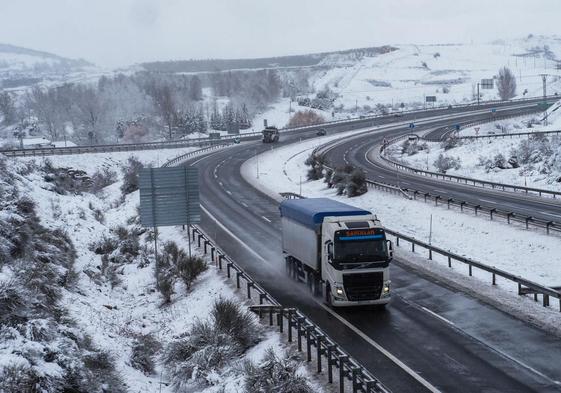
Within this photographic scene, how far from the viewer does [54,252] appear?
99.0 ft

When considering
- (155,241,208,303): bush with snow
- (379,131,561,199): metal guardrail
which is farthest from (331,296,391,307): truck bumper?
(379,131,561,199): metal guardrail

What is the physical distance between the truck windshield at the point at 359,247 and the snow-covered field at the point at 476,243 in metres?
4.80

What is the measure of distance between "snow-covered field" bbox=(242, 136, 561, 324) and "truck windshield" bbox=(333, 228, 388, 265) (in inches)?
189

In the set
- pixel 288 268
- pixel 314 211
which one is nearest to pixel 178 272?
pixel 288 268

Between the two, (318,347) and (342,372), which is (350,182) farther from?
(342,372)

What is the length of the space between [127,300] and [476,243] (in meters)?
19.3

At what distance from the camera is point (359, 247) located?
844 inches

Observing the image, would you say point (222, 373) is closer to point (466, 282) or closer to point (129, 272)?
point (466, 282)

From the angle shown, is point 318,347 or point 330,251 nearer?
point 318,347

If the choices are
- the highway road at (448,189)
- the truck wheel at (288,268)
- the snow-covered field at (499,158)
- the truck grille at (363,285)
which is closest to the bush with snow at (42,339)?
the truck grille at (363,285)

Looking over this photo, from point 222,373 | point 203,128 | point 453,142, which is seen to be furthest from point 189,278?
point 203,128

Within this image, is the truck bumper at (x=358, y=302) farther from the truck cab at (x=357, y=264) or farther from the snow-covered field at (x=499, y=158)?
the snow-covered field at (x=499, y=158)

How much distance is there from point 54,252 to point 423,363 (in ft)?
62.8

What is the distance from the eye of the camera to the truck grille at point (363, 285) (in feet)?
69.5
